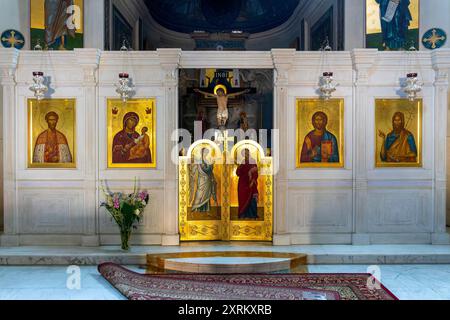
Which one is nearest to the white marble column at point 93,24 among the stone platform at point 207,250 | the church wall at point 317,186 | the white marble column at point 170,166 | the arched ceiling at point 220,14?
the white marble column at point 170,166

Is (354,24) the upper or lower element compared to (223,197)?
upper

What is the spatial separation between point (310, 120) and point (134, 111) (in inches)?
121

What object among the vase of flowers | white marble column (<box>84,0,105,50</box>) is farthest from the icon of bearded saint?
white marble column (<box>84,0,105,50</box>)

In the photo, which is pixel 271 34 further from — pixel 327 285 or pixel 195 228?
pixel 327 285

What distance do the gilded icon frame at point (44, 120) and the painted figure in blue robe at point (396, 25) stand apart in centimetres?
573

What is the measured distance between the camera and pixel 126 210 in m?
6.96

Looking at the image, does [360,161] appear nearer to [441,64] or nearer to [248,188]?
[248,188]

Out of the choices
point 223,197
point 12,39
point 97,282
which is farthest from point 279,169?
point 12,39

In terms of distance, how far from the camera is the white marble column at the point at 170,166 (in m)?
7.50

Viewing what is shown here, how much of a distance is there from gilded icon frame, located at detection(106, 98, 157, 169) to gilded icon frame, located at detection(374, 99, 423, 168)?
3.88 m

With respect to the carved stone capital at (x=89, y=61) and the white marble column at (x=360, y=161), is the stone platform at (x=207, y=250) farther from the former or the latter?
the carved stone capital at (x=89, y=61)

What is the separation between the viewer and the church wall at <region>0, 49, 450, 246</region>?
7.46 m

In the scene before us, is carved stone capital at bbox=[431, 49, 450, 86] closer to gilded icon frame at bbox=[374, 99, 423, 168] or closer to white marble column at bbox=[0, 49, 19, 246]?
gilded icon frame at bbox=[374, 99, 423, 168]

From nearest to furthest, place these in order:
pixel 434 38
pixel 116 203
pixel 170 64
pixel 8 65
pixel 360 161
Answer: pixel 116 203
pixel 8 65
pixel 170 64
pixel 360 161
pixel 434 38
